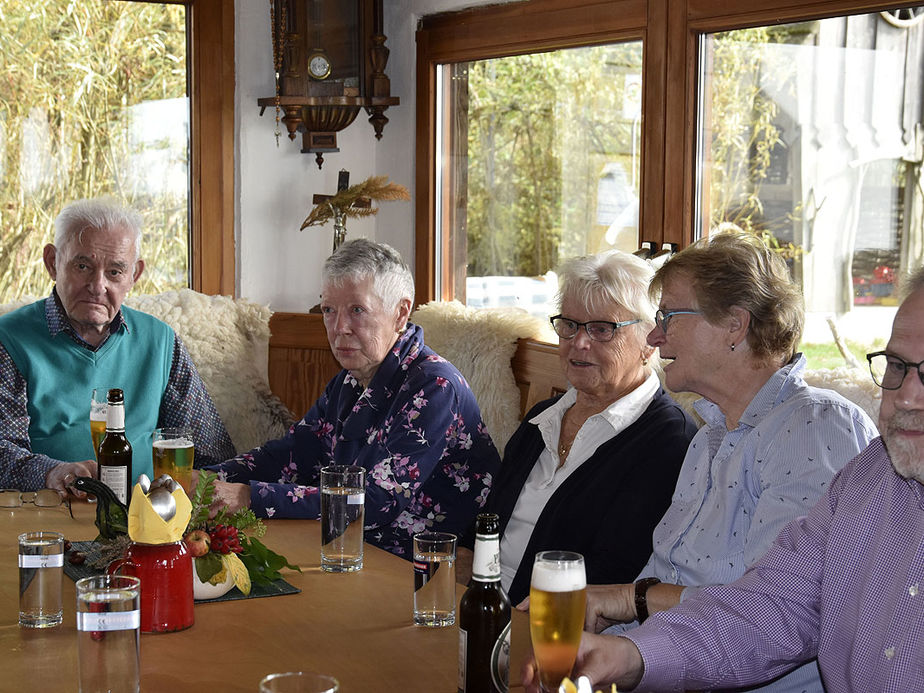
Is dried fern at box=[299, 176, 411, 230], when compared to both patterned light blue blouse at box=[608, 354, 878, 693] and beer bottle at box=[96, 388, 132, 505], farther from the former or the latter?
patterned light blue blouse at box=[608, 354, 878, 693]

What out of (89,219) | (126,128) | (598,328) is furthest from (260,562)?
(126,128)

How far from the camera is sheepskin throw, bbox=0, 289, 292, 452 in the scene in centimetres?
382

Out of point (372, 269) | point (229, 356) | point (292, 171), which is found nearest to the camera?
point (372, 269)

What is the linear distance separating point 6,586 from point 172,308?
6.95 feet

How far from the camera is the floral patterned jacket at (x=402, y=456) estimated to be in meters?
2.36

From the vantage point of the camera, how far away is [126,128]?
421 centimetres

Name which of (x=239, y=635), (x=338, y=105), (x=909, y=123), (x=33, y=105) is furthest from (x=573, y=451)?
(x=33, y=105)

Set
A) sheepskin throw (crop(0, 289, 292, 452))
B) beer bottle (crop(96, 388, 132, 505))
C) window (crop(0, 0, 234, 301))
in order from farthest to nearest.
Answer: window (crop(0, 0, 234, 301)) → sheepskin throw (crop(0, 289, 292, 452)) → beer bottle (crop(96, 388, 132, 505))

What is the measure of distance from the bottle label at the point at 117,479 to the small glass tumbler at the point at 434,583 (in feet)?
2.58

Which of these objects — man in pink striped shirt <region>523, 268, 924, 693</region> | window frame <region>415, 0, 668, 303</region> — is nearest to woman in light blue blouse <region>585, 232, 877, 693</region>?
man in pink striped shirt <region>523, 268, 924, 693</region>

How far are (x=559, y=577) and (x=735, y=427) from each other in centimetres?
82

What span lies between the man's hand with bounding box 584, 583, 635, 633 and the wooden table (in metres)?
0.24

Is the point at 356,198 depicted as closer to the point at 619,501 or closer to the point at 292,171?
the point at 292,171

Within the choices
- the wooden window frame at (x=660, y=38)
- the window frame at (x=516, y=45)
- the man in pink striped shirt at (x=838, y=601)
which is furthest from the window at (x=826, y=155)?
the man in pink striped shirt at (x=838, y=601)
